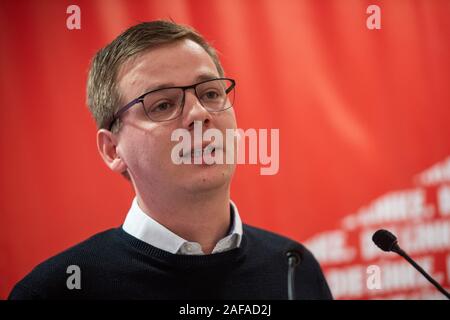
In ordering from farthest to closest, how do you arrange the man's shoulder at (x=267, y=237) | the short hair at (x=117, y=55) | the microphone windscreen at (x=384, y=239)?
the man's shoulder at (x=267, y=237) < the short hair at (x=117, y=55) < the microphone windscreen at (x=384, y=239)

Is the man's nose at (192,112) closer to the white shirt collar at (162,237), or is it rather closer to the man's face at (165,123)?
the man's face at (165,123)

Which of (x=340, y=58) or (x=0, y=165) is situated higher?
(x=340, y=58)

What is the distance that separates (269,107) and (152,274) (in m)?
0.70

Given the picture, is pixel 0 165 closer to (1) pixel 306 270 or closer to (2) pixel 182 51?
(2) pixel 182 51

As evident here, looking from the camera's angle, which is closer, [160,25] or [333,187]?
[160,25]

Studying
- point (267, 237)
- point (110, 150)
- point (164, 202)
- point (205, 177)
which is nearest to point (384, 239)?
point (267, 237)

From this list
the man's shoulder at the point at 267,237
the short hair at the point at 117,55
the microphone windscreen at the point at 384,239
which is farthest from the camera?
the man's shoulder at the point at 267,237

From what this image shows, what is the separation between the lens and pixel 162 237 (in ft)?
4.30

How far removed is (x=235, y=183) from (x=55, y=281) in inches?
25.1

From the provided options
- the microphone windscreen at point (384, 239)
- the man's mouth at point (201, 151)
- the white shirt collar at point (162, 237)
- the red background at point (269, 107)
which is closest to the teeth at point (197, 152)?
the man's mouth at point (201, 151)

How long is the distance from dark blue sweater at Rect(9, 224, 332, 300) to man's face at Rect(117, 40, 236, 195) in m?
0.19

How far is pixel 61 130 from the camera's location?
1.55 meters

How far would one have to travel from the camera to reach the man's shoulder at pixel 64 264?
1.32m
